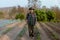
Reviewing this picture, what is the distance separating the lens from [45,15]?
54688 millimetres

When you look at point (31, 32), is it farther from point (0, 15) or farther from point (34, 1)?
point (0, 15)

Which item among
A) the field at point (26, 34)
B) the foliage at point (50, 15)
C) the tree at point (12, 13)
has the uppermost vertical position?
the field at point (26, 34)

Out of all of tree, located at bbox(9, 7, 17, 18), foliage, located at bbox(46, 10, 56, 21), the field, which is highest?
the field

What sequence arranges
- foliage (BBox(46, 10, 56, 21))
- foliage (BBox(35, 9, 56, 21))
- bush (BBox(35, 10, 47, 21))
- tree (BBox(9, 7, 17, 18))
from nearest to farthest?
bush (BBox(35, 10, 47, 21)) → foliage (BBox(35, 9, 56, 21)) → foliage (BBox(46, 10, 56, 21)) → tree (BBox(9, 7, 17, 18))

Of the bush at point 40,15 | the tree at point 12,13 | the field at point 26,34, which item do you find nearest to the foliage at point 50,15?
the bush at point 40,15

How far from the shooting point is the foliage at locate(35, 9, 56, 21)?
172 feet

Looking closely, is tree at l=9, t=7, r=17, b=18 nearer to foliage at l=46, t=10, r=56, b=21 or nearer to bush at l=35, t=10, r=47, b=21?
foliage at l=46, t=10, r=56, b=21

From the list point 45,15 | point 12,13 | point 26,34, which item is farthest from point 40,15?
point 26,34

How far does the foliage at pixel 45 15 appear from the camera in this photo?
52572mm

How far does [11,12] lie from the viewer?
Result: 79812mm

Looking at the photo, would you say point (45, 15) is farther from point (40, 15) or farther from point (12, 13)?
point (12, 13)

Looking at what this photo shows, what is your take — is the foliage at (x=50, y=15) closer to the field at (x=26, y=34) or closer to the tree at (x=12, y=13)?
the tree at (x=12, y=13)

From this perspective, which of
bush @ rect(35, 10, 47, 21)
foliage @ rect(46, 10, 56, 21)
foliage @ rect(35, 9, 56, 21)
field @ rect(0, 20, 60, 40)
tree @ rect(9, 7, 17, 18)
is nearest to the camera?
field @ rect(0, 20, 60, 40)

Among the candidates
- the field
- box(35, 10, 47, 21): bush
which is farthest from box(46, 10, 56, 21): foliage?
the field
